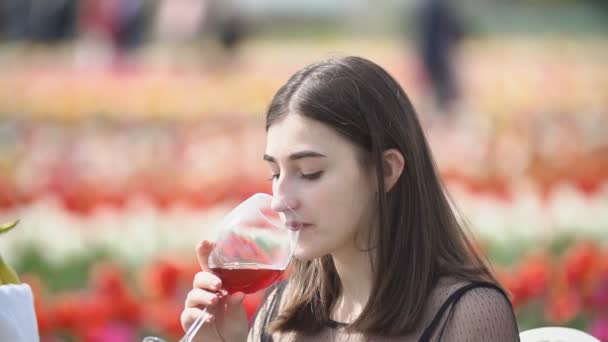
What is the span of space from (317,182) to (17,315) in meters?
0.59

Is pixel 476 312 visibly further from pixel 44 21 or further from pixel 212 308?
pixel 44 21

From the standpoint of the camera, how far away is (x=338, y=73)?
2.41 meters

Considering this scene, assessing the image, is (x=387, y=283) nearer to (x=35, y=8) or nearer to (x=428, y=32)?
(x=428, y=32)

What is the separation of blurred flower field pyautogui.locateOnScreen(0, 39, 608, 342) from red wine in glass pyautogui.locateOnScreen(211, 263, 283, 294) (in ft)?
2.13

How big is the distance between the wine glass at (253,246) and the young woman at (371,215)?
2 cm

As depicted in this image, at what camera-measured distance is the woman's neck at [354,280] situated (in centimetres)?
246

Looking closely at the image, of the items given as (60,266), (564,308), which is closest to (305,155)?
(564,308)

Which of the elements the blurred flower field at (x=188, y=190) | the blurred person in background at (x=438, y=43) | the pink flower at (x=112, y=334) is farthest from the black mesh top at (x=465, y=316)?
the blurred person in background at (x=438, y=43)

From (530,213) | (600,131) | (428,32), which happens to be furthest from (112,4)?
(530,213)

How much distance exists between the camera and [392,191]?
242 cm

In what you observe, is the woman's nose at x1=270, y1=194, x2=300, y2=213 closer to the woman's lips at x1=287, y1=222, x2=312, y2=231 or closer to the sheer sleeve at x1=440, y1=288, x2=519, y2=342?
the woman's lips at x1=287, y1=222, x2=312, y2=231

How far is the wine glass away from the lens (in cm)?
235

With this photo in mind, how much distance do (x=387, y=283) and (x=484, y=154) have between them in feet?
15.3

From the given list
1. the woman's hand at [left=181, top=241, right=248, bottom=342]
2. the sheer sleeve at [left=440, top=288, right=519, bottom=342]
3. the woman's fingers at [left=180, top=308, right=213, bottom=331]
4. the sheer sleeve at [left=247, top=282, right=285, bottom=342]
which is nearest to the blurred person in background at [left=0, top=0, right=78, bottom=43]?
the sheer sleeve at [left=247, top=282, right=285, bottom=342]
